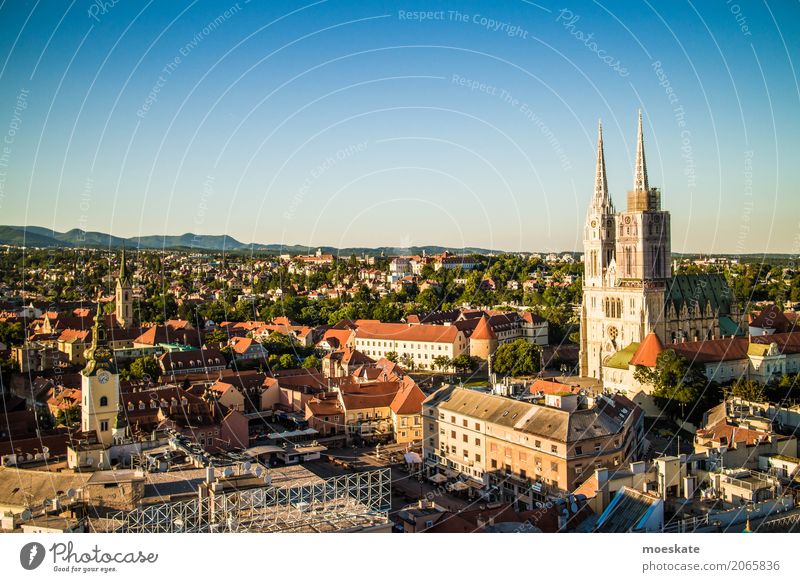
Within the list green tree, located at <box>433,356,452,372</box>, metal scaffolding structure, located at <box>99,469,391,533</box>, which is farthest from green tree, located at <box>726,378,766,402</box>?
metal scaffolding structure, located at <box>99,469,391,533</box>

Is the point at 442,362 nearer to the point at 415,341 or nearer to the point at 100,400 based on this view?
the point at 415,341

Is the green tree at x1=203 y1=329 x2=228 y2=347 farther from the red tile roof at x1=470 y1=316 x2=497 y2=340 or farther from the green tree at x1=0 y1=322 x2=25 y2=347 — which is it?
the red tile roof at x1=470 y1=316 x2=497 y2=340

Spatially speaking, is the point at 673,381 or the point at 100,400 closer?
the point at 100,400

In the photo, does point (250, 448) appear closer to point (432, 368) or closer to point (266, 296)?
point (432, 368)

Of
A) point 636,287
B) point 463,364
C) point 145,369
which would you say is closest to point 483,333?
point 463,364

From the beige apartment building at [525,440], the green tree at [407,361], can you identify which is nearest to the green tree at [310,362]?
the green tree at [407,361]
